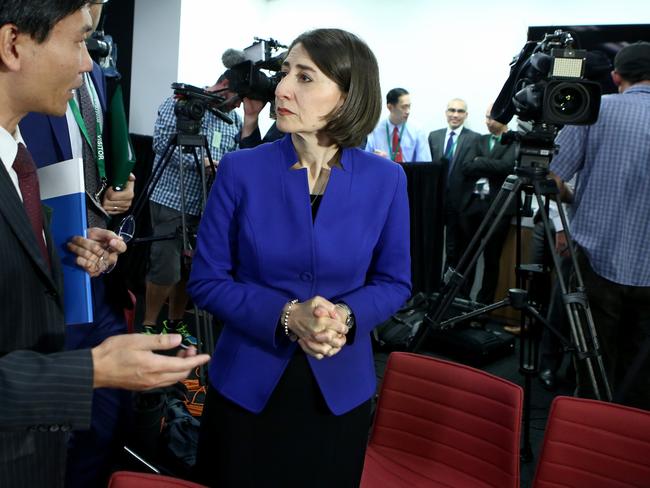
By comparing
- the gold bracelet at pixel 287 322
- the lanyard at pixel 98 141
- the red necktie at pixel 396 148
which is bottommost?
the gold bracelet at pixel 287 322

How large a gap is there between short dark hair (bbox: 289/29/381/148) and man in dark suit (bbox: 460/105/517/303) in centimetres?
370

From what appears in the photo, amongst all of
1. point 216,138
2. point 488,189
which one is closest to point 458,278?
point 216,138

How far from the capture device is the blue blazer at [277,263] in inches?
50.0

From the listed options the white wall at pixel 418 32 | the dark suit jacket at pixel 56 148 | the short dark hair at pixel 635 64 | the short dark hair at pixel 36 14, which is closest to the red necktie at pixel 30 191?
the short dark hair at pixel 36 14

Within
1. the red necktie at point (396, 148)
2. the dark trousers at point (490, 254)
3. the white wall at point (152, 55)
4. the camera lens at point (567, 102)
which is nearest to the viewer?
the camera lens at point (567, 102)

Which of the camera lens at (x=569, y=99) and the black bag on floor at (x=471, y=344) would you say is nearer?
the camera lens at (x=569, y=99)

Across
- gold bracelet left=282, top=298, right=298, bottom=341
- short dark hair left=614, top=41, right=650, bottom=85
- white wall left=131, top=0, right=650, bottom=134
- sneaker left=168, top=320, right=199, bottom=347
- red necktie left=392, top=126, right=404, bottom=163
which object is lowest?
sneaker left=168, top=320, right=199, bottom=347

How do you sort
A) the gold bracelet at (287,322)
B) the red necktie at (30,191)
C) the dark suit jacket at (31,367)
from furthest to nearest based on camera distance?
the gold bracelet at (287,322), the red necktie at (30,191), the dark suit jacket at (31,367)

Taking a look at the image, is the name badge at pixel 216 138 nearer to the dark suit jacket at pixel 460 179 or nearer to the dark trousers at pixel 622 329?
the dark trousers at pixel 622 329

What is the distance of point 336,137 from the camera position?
1342 millimetres

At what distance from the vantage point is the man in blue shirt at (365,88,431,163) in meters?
5.72

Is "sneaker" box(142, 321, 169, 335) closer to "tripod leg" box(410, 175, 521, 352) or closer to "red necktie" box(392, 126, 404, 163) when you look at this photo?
"tripod leg" box(410, 175, 521, 352)

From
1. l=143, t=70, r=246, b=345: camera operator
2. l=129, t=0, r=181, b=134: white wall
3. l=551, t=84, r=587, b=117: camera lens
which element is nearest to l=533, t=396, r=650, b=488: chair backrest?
l=551, t=84, r=587, b=117: camera lens

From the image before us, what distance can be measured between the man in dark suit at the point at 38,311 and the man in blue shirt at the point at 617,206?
199 centimetres
